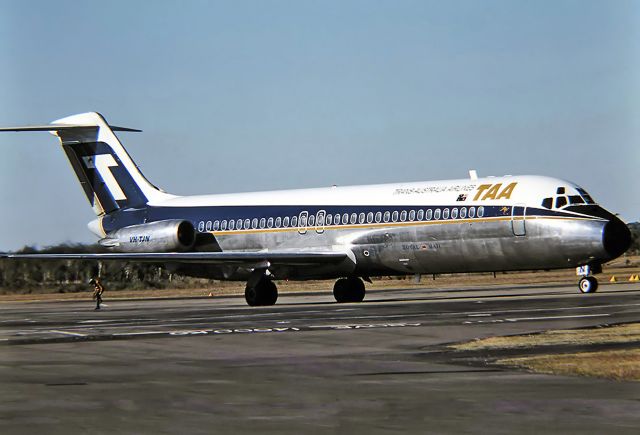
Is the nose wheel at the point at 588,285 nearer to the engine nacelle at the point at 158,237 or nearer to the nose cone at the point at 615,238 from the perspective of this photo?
the nose cone at the point at 615,238

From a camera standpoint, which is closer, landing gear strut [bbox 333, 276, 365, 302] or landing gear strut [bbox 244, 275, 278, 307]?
landing gear strut [bbox 244, 275, 278, 307]

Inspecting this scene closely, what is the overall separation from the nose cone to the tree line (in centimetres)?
3359

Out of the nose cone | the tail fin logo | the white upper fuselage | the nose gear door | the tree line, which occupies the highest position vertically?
the tail fin logo

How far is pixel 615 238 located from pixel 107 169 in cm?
2254

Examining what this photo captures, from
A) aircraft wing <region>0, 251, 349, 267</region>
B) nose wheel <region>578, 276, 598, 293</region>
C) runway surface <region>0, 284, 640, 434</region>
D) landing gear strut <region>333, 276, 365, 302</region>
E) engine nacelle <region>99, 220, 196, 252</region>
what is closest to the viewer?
runway surface <region>0, 284, 640, 434</region>

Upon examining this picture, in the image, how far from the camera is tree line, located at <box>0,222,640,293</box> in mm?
67062

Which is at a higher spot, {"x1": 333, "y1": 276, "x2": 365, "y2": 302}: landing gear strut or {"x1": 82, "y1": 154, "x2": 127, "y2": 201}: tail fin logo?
{"x1": 82, "y1": 154, "x2": 127, "y2": 201}: tail fin logo

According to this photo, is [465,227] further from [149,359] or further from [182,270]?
[149,359]

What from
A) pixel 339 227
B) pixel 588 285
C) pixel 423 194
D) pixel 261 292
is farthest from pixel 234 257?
pixel 588 285

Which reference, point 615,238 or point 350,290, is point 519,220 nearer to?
point 615,238

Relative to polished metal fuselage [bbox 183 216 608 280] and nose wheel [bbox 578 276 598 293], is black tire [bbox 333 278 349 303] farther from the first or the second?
nose wheel [bbox 578 276 598 293]

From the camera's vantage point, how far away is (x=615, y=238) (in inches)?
1351

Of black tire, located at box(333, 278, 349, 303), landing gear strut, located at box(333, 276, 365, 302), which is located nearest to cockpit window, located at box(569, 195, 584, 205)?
landing gear strut, located at box(333, 276, 365, 302)

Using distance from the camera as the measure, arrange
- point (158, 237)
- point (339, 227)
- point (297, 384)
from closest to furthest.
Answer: point (297, 384), point (339, 227), point (158, 237)
